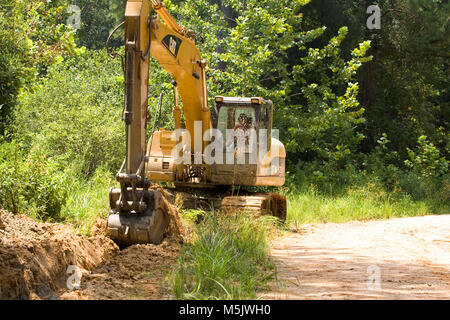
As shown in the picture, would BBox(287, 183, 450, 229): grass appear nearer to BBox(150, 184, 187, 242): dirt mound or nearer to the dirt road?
the dirt road

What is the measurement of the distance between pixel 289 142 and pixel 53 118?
5.97 meters

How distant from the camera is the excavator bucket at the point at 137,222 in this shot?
7.85 metres

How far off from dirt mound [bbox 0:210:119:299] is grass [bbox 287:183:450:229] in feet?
18.8

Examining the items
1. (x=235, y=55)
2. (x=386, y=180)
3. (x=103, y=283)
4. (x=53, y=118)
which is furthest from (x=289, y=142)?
(x=103, y=283)

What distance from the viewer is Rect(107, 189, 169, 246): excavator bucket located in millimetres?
7848

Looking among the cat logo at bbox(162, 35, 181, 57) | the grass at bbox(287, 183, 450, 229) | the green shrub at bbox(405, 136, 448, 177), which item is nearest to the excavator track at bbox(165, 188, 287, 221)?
the grass at bbox(287, 183, 450, 229)

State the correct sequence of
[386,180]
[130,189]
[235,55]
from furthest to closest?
[386,180]
[235,55]
[130,189]

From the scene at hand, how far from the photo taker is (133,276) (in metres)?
6.75
